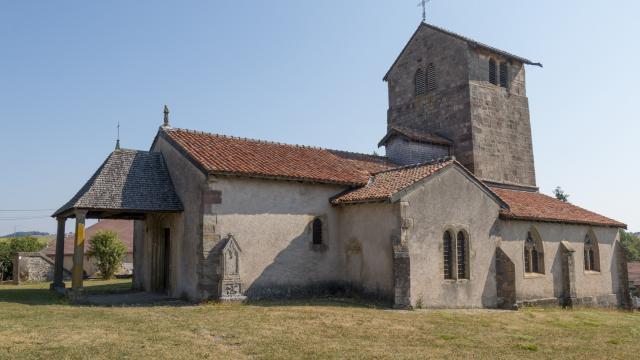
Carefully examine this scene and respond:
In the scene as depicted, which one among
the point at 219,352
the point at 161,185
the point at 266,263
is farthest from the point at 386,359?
the point at 161,185

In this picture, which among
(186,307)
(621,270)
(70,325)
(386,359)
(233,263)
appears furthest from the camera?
(621,270)

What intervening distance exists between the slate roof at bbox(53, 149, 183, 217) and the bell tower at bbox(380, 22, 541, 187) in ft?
39.3

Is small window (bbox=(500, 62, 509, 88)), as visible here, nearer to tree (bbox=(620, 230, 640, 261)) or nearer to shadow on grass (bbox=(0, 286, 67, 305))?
shadow on grass (bbox=(0, 286, 67, 305))

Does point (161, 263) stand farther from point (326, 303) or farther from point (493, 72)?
point (493, 72)

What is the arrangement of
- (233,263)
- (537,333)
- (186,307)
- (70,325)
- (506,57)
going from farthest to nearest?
(506,57)
(233,263)
(186,307)
(537,333)
(70,325)

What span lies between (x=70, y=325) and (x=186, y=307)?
3.84 meters

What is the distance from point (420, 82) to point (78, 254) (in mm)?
19873

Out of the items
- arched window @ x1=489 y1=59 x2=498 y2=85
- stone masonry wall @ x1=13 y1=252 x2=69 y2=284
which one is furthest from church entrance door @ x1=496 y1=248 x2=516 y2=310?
stone masonry wall @ x1=13 y1=252 x2=69 y2=284

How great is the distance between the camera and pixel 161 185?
1834cm

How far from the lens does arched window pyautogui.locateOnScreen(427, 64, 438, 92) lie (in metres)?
26.8

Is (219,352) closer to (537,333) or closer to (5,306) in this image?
(537,333)

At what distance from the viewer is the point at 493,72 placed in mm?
26562

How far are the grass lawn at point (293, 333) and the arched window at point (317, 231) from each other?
3.15 meters

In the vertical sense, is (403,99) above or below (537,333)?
above
